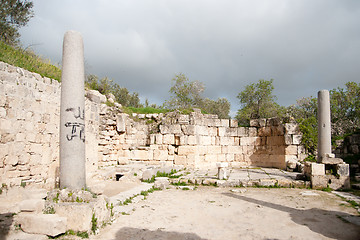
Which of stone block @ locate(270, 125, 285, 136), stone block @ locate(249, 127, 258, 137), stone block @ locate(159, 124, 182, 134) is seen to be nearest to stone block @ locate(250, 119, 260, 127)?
stone block @ locate(249, 127, 258, 137)

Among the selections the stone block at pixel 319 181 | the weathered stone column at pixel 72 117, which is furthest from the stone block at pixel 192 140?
the weathered stone column at pixel 72 117

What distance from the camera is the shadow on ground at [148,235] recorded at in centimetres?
470

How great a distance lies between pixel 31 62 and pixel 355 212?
11.6 metres

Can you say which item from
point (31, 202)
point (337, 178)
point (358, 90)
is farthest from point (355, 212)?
point (358, 90)

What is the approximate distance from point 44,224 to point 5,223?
38.1 inches

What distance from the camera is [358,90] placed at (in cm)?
2572

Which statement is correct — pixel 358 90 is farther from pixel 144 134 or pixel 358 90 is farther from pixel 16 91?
pixel 16 91

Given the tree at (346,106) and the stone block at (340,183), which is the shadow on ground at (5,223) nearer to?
the stone block at (340,183)

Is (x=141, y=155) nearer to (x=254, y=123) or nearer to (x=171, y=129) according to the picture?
(x=171, y=129)

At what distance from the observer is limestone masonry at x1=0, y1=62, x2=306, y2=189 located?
23.8 ft

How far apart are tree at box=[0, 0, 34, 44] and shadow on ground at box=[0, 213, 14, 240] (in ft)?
38.8

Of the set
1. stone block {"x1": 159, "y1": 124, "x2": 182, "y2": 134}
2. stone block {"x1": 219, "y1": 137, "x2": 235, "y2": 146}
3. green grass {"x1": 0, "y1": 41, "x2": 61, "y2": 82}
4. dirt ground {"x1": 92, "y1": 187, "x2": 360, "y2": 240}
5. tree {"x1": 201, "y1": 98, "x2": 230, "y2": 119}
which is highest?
tree {"x1": 201, "y1": 98, "x2": 230, "y2": 119}

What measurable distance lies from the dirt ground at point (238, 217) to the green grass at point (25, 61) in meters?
5.85

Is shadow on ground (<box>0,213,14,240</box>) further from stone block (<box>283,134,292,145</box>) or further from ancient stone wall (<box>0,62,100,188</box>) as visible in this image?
stone block (<box>283,134,292,145</box>)
